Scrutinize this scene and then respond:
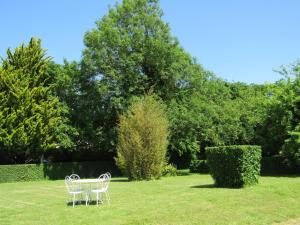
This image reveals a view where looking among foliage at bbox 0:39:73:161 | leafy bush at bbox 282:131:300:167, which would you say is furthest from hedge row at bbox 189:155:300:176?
foliage at bbox 0:39:73:161

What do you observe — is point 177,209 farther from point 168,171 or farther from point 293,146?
point 168,171

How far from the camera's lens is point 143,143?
1040 inches

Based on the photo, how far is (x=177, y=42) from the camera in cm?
3631

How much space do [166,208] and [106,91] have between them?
22.4 meters

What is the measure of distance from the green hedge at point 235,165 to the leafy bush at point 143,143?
8863 millimetres

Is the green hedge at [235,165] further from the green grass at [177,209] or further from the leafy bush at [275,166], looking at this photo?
the leafy bush at [275,166]

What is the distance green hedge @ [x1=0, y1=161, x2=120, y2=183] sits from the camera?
103ft

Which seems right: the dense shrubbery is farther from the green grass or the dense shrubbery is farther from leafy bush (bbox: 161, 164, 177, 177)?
the green grass

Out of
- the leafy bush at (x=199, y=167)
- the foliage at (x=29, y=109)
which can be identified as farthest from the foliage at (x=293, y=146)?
the foliage at (x=29, y=109)

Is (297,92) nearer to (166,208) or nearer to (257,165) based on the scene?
(257,165)

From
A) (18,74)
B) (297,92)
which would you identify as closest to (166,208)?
(297,92)

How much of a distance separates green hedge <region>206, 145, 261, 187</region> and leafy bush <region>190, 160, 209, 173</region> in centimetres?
1683

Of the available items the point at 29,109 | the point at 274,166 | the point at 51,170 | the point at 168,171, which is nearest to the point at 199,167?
the point at 168,171

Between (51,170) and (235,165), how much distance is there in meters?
20.4
